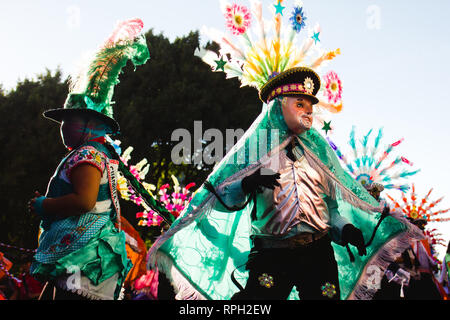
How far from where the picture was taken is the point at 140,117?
1280 cm

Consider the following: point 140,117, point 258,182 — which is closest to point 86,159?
point 258,182

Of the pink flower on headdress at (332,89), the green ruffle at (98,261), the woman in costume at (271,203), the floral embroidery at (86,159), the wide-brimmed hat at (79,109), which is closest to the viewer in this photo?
the green ruffle at (98,261)

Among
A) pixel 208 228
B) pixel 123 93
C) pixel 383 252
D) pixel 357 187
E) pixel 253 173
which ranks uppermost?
pixel 123 93

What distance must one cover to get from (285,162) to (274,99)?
59 cm

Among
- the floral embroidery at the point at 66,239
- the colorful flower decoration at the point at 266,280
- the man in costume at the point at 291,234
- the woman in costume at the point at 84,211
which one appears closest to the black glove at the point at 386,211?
the man in costume at the point at 291,234

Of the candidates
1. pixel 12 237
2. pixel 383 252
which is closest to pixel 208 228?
pixel 383 252

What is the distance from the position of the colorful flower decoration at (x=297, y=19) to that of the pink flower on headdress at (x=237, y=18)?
16.2 inches

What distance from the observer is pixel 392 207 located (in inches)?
127

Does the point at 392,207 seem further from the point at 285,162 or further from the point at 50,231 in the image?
the point at 50,231

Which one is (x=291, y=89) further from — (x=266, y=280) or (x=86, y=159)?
(x=86, y=159)

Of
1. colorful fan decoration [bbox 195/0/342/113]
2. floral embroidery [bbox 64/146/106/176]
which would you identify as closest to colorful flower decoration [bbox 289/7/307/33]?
colorful fan decoration [bbox 195/0/342/113]

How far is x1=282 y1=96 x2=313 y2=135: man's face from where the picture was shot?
320cm

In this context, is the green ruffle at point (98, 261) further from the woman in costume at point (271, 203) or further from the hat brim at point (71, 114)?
the hat brim at point (71, 114)

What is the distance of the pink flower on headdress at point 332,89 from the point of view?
3738mm
